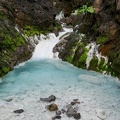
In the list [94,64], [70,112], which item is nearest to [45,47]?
[94,64]

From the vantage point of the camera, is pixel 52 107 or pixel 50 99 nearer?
pixel 52 107

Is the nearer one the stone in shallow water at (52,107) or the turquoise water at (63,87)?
the stone in shallow water at (52,107)

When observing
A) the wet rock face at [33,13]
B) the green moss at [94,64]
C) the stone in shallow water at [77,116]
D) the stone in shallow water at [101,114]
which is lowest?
the stone in shallow water at [77,116]

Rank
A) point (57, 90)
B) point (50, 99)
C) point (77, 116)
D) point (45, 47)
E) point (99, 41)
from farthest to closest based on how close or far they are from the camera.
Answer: point (45, 47) < point (99, 41) < point (57, 90) < point (50, 99) < point (77, 116)

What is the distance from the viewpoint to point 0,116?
52.1 ft

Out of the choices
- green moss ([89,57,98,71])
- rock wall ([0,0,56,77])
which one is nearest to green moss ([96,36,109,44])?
green moss ([89,57,98,71])

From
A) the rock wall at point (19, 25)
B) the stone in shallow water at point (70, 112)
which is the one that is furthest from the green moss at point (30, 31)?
the stone in shallow water at point (70, 112)

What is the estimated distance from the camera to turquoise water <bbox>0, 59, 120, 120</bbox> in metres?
17.7

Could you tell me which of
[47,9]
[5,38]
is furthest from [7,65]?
[47,9]

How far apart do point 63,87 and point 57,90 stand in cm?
93

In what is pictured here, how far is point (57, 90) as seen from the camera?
20.4 m

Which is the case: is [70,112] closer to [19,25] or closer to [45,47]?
[45,47]

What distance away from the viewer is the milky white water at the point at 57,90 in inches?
651

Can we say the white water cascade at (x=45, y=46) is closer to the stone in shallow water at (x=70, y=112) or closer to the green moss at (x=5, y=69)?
the green moss at (x=5, y=69)
